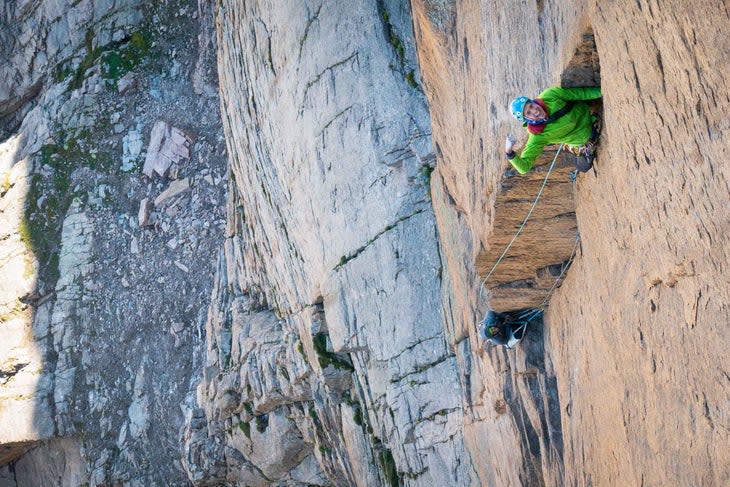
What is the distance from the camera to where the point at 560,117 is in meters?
9.87

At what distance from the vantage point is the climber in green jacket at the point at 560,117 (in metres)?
9.89

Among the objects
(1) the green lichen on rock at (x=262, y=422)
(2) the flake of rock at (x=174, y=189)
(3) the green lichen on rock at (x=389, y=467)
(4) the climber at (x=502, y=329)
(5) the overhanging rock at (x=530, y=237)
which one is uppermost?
(2) the flake of rock at (x=174, y=189)

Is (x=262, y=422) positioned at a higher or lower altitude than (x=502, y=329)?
lower

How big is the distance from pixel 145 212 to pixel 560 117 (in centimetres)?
2654

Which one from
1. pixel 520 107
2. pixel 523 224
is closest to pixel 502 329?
pixel 523 224

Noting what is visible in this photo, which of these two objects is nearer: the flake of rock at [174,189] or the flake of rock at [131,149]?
the flake of rock at [174,189]

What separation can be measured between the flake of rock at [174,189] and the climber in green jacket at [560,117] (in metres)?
25.0

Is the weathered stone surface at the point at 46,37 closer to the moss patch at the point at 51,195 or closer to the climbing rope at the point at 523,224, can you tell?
the moss patch at the point at 51,195

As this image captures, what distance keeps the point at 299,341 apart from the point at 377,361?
4.77 meters

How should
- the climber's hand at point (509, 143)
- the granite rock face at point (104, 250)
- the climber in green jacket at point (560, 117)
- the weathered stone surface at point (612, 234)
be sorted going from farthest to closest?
the granite rock face at point (104, 250) → the climber's hand at point (509, 143) → the climber in green jacket at point (560, 117) → the weathered stone surface at point (612, 234)

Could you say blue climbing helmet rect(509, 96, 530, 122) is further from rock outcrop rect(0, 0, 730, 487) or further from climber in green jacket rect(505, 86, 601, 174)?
rock outcrop rect(0, 0, 730, 487)

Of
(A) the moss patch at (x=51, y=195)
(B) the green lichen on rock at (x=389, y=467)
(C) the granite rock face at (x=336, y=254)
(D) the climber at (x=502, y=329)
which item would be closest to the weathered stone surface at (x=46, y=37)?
(A) the moss patch at (x=51, y=195)

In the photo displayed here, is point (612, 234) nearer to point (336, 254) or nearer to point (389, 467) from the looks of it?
point (336, 254)

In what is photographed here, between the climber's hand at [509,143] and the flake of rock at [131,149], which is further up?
the flake of rock at [131,149]
